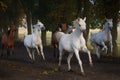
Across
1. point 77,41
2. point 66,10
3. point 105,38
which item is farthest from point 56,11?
point 77,41

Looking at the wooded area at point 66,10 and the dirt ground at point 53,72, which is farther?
the wooded area at point 66,10

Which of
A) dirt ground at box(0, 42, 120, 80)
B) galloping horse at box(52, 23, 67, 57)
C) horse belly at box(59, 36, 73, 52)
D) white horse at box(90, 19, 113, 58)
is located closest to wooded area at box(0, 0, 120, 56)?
white horse at box(90, 19, 113, 58)

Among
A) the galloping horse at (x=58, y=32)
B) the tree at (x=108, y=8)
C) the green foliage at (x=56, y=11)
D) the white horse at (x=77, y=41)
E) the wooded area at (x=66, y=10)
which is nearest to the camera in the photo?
the white horse at (x=77, y=41)

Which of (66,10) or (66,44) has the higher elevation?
(66,10)

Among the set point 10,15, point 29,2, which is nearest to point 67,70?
point 29,2

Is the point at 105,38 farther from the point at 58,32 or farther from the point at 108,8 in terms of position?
the point at 58,32

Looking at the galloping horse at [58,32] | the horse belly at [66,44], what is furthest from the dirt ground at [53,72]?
the galloping horse at [58,32]

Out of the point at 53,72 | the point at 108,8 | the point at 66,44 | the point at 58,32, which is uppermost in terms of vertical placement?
the point at 108,8

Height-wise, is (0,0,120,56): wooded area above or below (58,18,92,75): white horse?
above

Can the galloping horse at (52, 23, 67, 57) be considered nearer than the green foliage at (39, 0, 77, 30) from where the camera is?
Yes

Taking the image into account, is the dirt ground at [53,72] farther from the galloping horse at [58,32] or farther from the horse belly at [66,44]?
the galloping horse at [58,32]

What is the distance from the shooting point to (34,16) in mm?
46094

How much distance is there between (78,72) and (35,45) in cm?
703

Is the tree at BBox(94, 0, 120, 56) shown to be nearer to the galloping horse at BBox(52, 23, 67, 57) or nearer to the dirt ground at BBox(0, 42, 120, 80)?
the galloping horse at BBox(52, 23, 67, 57)
